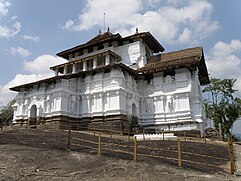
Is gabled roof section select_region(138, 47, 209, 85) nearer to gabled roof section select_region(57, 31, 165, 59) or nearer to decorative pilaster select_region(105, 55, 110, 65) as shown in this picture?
gabled roof section select_region(57, 31, 165, 59)

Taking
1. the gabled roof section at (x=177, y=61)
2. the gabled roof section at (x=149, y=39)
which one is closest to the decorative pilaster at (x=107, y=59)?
the gabled roof section at (x=177, y=61)

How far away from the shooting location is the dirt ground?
7.45 meters

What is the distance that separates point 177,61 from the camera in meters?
26.2

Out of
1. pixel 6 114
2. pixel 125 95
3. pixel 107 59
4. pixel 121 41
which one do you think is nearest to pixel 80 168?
pixel 125 95

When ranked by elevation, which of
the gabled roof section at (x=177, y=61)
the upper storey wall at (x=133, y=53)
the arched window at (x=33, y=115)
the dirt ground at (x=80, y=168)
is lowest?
the dirt ground at (x=80, y=168)

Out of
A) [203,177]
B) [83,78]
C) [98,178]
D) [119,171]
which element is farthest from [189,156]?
[83,78]

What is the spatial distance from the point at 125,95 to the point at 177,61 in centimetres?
681

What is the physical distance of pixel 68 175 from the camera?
7520 millimetres

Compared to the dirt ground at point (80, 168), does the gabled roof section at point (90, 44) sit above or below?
above

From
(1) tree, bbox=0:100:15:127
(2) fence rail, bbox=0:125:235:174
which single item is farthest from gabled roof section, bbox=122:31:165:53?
(1) tree, bbox=0:100:15:127

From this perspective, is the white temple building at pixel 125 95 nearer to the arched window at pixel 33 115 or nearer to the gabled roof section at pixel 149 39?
the arched window at pixel 33 115

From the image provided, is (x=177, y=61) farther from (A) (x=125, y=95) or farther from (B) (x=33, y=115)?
(B) (x=33, y=115)

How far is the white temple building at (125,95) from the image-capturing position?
81.4 ft

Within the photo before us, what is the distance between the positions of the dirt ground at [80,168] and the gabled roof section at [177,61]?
17.4 meters
